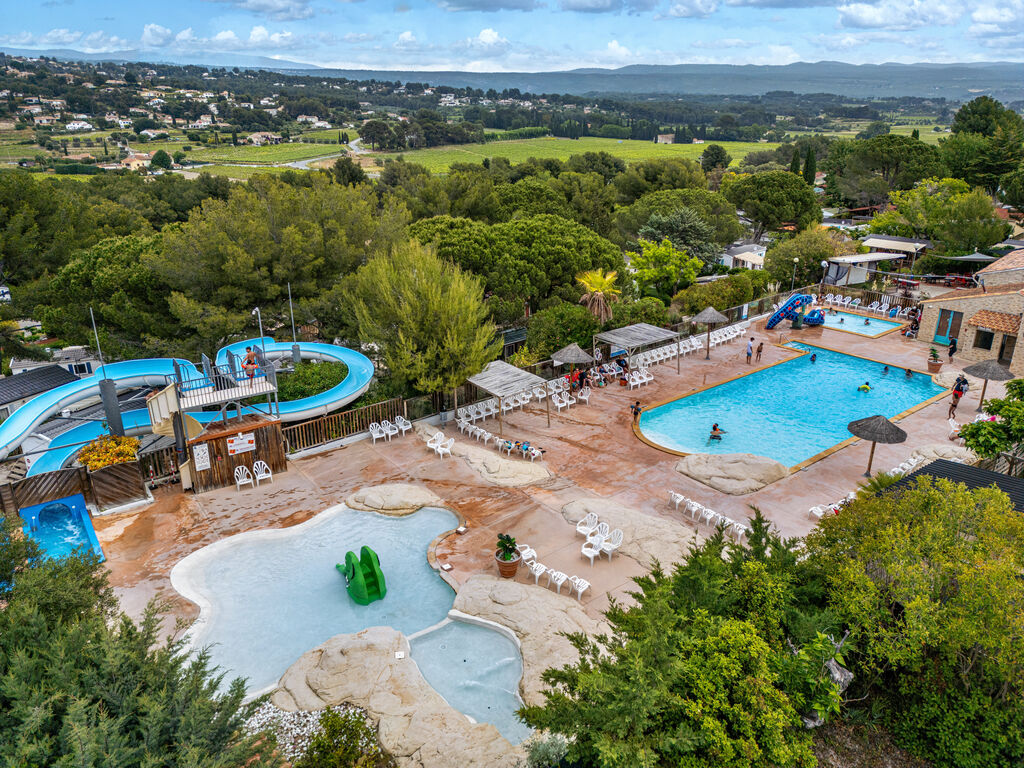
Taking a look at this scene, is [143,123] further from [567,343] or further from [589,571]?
[589,571]

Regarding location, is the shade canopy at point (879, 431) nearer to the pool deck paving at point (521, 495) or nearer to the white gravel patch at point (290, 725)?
the pool deck paving at point (521, 495)

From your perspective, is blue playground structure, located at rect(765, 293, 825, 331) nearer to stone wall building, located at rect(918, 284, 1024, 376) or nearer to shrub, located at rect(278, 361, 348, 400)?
stone wall building, located at rect(918, 284, 1024, 376)

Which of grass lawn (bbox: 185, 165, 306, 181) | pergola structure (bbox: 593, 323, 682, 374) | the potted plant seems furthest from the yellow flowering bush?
grass lawn (bbox: 185, 165, 306, 181)

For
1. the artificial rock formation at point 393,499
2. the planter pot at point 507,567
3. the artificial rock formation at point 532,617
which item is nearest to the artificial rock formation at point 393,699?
the artificial rock formation at point 532,617

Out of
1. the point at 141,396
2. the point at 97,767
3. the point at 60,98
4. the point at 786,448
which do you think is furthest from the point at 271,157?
the point at 97,767

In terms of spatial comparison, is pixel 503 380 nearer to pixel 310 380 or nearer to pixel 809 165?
pixel 310 380

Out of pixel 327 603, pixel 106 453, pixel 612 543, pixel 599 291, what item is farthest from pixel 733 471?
pixel 106 453

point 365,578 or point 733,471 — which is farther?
point 733,471
